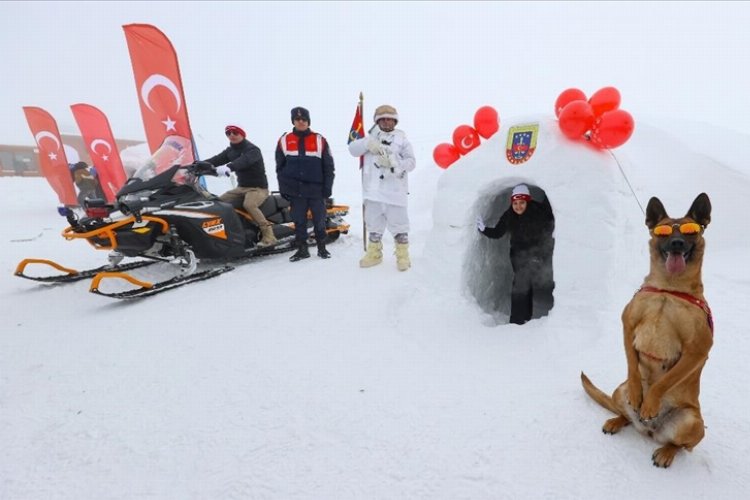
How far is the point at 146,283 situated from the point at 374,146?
112 inches

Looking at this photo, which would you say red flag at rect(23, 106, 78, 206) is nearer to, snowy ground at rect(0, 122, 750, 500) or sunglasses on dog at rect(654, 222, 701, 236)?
snowy ground at rect(0, 122, 750, 500)

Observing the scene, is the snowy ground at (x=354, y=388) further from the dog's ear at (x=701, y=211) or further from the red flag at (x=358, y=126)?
the red flag at (x=358, y=126)

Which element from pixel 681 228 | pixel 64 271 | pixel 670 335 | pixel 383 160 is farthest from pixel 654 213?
pixel 64 271

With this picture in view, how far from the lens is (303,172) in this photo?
4730 mm

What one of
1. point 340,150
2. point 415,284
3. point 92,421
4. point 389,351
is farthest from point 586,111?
point 340,150

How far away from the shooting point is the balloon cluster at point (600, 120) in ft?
8.35

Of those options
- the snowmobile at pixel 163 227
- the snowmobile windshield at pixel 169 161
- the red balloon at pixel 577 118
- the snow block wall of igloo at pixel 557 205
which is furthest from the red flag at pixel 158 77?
the red balloon at pixel 577 118

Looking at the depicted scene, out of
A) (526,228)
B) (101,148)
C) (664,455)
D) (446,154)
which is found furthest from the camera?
(101,148)

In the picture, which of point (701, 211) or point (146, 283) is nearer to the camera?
point (701, 211)

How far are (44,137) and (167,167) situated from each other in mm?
11176

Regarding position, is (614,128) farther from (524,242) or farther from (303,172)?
(303,172)

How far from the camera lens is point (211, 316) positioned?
3.22 m

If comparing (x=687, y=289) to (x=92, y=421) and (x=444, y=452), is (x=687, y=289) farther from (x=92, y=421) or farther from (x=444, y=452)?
(x=92, y=421)

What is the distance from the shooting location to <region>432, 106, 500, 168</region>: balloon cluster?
3420 millimetres
